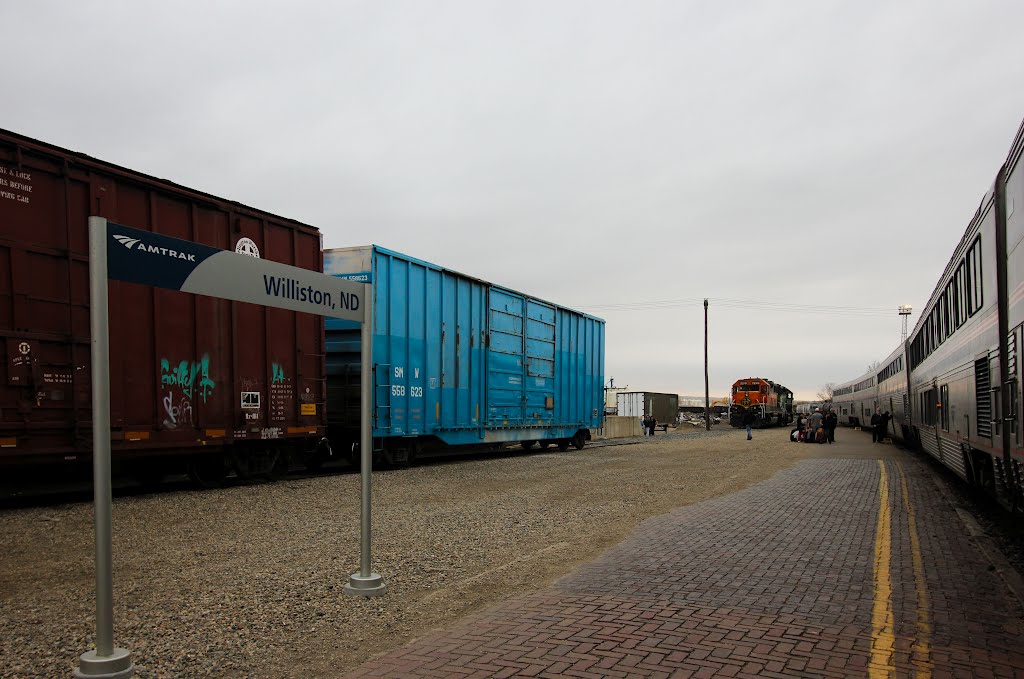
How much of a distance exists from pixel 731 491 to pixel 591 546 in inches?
234

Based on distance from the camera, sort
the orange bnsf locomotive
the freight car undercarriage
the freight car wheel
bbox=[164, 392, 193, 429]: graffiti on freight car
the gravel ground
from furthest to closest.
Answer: the orange bnsf locomotive → the freight car undercarriage → the freight car wheel → bbox=[164, 392, 193, 429]: graffiti on freight car → the gravel ground

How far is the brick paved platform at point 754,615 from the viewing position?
4.41 metres

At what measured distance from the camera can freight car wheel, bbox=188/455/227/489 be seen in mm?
12315

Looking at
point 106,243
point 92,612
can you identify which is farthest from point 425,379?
point 106,243

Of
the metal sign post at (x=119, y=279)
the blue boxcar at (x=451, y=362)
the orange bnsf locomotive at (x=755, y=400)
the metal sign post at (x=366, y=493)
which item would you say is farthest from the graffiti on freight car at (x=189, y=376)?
the orange bnsf locomotive at (x=755, y=400)

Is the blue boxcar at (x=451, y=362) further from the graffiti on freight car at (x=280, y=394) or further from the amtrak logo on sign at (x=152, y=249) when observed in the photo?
the amtrak logo on sign at (x=152, y=249)

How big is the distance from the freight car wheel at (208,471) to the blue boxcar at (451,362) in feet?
11.5

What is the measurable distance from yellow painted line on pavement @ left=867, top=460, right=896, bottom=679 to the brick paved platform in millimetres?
16

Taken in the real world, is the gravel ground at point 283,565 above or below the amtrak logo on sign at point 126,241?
below

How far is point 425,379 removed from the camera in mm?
17859

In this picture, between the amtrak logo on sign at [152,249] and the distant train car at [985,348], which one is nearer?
the amtrak logo on sign at [152,249]

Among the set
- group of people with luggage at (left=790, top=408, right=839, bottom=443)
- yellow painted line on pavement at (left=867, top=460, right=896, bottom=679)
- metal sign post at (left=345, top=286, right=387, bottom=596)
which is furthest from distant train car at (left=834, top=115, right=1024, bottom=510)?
group of people with luggage at (left=790, top=408, right=839, bottom=443)

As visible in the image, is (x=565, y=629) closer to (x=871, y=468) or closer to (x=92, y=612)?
(x=92, y=612)

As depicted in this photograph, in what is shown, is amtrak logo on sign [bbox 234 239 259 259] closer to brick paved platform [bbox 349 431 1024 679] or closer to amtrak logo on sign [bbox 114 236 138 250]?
brick paved platform [bbox 349 431 1024 679]
